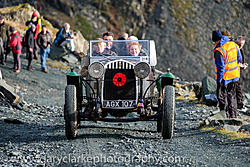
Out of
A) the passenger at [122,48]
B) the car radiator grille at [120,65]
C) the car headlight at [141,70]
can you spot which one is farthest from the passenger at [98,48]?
the car headlight at [141,70]

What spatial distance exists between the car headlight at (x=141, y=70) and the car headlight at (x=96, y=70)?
0.67m

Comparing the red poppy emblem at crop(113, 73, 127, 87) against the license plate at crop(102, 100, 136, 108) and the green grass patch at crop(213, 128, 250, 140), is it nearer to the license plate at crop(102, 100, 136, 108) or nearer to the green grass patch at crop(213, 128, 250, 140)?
the license plate at crop(102, 100, 136, 108)

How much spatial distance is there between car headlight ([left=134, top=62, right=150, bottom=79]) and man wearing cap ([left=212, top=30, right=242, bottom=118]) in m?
3.03

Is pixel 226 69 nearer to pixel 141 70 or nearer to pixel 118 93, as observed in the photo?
pixel 141 70

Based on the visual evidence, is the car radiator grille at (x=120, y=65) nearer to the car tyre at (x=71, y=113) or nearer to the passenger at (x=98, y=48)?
the passenger at (x=98, y=48)

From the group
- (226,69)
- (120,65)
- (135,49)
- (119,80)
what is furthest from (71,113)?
(226,69)

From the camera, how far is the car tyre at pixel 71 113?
731cm

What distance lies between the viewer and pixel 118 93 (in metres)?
7.87

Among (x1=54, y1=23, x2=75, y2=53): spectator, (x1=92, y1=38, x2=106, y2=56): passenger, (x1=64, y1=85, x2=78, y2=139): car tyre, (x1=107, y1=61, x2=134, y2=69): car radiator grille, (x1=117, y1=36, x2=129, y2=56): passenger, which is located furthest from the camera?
(x1=54, y1=23, x2=75, y2=53): spectator

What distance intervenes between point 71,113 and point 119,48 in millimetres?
2103

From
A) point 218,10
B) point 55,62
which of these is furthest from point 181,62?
point 55,62

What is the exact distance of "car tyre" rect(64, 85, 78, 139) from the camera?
731 cm

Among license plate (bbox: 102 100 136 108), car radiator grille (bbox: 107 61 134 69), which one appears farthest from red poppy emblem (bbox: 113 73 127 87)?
license plate (bbox: 102 100 136 108)

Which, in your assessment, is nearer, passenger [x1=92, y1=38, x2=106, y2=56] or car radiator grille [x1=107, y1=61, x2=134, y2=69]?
car radiator grille [x1=107, y1=61, x2=134, y2=69]
